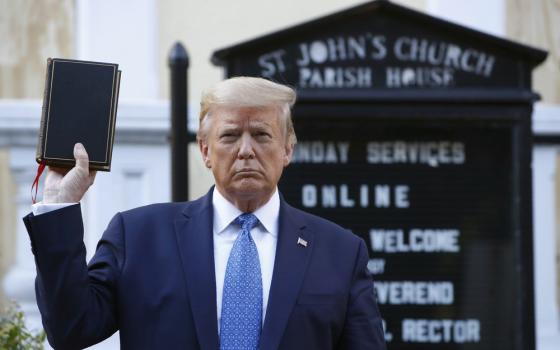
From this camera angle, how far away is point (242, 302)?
8.00 feet

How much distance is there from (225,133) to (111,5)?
2.77 metres

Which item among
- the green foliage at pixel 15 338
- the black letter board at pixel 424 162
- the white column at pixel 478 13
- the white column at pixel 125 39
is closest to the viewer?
the green foliage at pixel 15 338

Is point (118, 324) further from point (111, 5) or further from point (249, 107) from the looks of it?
point (111, 5)

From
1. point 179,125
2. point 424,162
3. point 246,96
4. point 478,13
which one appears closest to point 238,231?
point 246,96

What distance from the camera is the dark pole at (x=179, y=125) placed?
366 cm

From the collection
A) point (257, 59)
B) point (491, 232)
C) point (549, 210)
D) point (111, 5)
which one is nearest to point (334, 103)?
point (257, 59)

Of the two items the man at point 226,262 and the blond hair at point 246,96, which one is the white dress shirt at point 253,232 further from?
the blond hair at point 246,96

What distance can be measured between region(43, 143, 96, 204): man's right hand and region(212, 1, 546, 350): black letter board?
164 centimetres

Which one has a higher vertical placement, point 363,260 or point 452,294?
point 363,260

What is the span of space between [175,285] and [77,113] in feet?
1.26

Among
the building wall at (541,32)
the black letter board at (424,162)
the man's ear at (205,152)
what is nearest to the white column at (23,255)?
the black letter board at (424,162)

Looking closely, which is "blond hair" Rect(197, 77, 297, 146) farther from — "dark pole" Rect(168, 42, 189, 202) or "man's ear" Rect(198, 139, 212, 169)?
"dark pole" Rect(168, 42, 189, 202)

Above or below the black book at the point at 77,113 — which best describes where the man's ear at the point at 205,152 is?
below

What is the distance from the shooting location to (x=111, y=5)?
514 centimetres
